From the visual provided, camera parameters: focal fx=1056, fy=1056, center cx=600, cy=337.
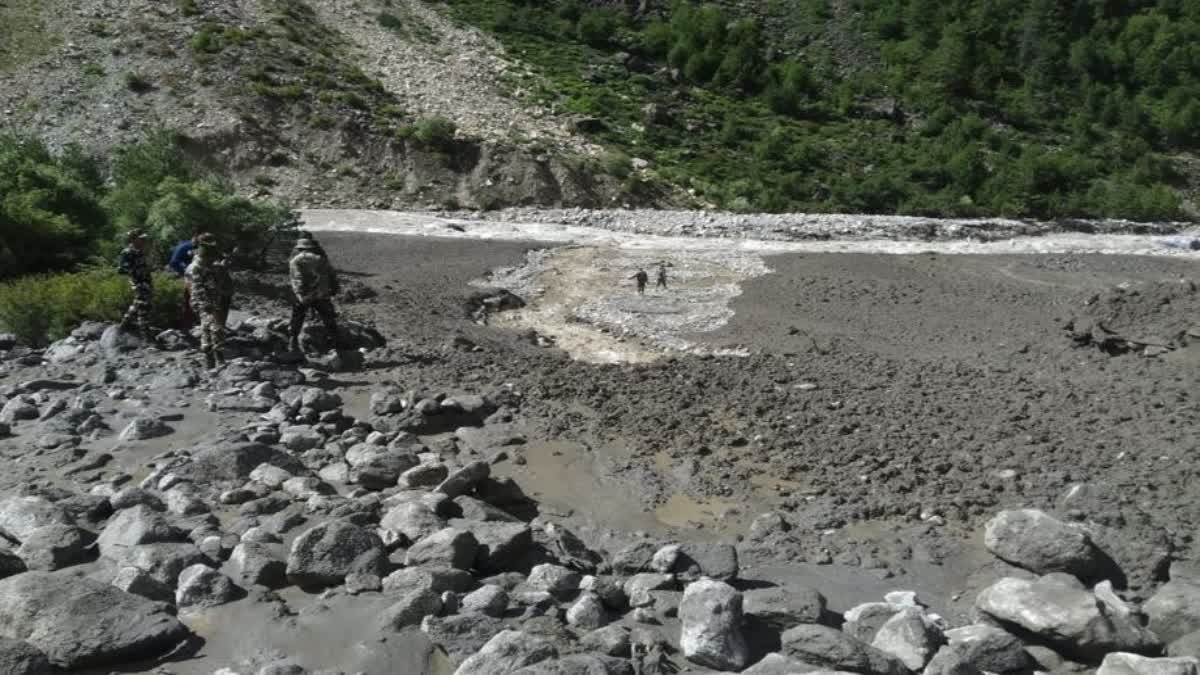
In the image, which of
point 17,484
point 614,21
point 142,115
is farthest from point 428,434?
point 614,21

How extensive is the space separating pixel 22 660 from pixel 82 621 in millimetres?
376

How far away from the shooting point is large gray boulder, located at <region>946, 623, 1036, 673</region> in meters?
6.30

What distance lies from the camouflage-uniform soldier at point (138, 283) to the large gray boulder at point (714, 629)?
967 cm

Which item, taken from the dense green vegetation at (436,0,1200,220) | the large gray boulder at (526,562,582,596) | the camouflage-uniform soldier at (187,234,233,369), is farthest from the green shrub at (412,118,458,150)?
the large gray boulder at (526,562,582,596)

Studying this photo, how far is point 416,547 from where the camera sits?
7.23 meters

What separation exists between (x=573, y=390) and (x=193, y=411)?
14.1 ft

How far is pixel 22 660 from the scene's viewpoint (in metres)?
5.70

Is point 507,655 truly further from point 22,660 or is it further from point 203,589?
point 22,660

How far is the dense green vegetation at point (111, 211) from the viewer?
60.1ft

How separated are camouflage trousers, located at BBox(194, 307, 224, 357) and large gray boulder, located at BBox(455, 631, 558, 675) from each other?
7839 millimetres

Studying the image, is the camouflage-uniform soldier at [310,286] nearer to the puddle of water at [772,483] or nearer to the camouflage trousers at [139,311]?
Result: the camouflage trousers at [139,311]

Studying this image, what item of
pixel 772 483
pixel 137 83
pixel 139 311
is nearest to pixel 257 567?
pixel 772 483

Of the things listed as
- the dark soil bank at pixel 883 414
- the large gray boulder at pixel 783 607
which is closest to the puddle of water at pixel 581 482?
the dark soil bank at pixel 883 414

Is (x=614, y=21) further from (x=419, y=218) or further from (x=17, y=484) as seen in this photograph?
(x=17, y=484)
